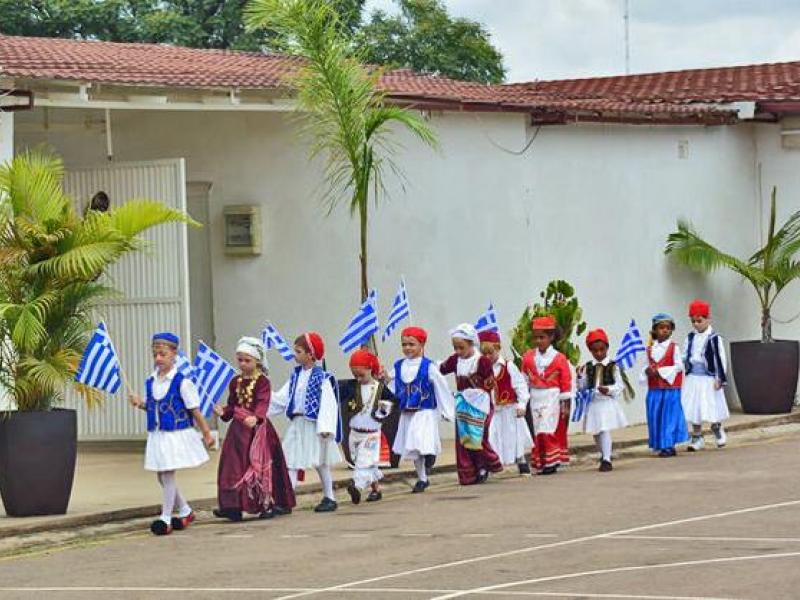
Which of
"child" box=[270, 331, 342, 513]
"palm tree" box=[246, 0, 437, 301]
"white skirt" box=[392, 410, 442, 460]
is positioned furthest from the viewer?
"palm tree" box=[246, 0, 437, 301]

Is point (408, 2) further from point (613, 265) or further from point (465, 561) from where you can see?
point (465, 561)

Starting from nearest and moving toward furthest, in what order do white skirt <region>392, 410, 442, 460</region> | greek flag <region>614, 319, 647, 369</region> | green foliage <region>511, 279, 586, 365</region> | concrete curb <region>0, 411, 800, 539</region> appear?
concrete curb <region>0, 411, 800, 539</region> < white skirt <region>392, 410, 442, 460</region> < greek flag <region>614, 319, 647, 369</region> < green foliage <region>511, 279, 586, 365</region>

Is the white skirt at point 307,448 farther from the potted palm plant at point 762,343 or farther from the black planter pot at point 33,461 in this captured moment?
the potted palm plant at point 762,343

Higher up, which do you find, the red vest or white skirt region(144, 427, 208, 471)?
Answer: the red vest

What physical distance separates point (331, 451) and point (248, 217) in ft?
19.7

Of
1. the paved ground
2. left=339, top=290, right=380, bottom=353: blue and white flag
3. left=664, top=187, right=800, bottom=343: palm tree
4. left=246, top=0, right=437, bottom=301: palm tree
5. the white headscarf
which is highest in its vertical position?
left=246, top=0, right=437, bottom=301: palm tree

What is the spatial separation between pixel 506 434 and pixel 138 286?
4466 mm

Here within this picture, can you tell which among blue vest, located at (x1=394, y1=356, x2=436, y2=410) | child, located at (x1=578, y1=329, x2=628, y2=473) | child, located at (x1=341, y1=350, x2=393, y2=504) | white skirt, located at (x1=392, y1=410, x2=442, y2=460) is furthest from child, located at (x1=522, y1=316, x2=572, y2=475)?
child, located at (x1=341, y1=350, x2=393, y2=504)

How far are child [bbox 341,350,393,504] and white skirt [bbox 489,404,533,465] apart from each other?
1834 millimetres

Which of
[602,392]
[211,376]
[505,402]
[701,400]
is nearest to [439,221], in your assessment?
[701,400]

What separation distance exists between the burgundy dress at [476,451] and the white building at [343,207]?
3.41m

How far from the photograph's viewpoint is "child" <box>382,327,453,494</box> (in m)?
19.4

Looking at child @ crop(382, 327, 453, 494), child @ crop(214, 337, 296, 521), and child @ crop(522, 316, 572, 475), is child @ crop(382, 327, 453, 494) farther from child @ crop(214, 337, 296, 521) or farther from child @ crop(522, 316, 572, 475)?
child @ crop(214, 337, 296, 521)

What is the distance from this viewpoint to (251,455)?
57.0 ft
